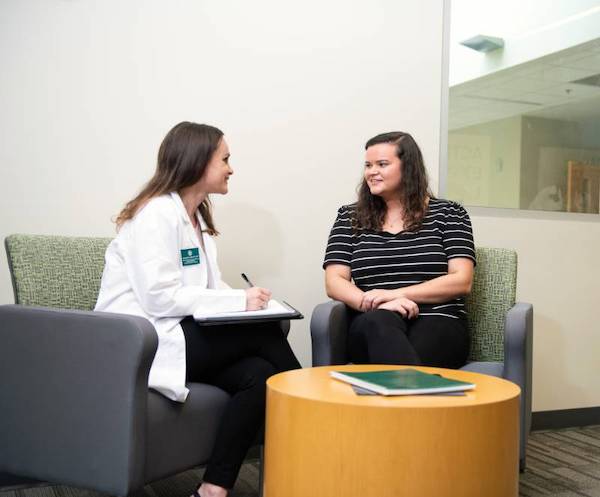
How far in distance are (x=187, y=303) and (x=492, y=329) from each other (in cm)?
134

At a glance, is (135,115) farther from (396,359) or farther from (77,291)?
(396,359)

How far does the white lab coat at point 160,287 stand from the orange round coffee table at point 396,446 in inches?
21.1

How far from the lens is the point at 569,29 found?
12.0ft

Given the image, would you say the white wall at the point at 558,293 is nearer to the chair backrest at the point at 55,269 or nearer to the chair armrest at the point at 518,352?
the chair armrest at the point at 518,352

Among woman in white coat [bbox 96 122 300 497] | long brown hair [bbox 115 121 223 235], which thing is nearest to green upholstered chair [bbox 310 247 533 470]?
woman in white coat [bbox 96 122 300 497]

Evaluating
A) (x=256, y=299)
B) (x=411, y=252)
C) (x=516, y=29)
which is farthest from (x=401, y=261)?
(x=516, y=29)

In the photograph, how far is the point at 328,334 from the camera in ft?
8.35

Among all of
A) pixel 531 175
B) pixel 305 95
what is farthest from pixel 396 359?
pixel 531 175

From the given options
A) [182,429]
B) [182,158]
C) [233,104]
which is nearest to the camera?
[182,429]

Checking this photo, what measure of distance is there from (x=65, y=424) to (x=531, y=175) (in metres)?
2.60

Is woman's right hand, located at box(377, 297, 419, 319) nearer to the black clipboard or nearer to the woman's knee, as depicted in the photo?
the woman's knee

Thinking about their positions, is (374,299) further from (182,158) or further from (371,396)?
(371,396)

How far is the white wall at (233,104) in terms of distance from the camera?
8.86 ft

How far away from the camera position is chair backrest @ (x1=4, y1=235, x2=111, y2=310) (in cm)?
225
